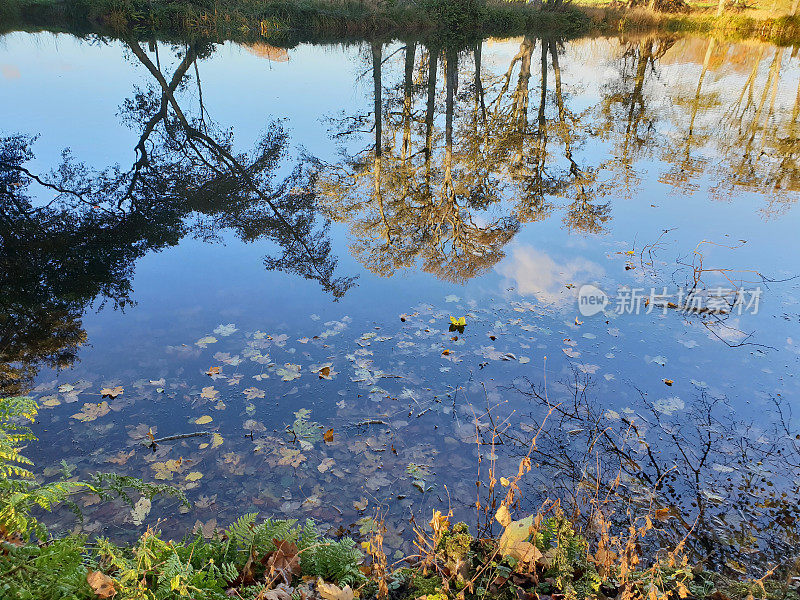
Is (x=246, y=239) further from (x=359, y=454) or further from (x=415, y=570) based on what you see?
(x=415, y=570)

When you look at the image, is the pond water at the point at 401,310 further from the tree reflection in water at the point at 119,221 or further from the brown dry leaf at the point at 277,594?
the brown dry leaf at the point at 277,594

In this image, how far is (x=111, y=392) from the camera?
4.64 metres

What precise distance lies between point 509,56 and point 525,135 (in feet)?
51.9

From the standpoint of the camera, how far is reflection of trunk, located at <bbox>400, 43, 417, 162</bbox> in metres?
12.0

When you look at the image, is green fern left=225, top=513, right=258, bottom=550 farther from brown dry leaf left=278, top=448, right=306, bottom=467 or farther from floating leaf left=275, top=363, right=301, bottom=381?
floating leaf left=275, top=363, right=301, bottom=381

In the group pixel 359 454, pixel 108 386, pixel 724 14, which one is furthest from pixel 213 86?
pixel 724 14

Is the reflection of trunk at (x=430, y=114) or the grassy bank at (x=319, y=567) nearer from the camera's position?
the grassy bank at (x=319, y=567)

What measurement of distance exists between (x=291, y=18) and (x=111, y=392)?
23846 mm

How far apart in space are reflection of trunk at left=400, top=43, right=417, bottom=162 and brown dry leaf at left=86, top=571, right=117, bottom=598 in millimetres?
10290

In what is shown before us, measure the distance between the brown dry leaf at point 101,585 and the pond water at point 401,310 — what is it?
1.32 meters

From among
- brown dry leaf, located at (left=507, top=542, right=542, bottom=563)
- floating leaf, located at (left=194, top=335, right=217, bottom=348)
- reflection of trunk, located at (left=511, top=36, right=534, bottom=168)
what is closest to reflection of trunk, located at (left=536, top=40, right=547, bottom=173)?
reflection of trunk, located at (left=511, top=36, right=534, bottom=168)

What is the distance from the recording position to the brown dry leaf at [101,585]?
6.72ft


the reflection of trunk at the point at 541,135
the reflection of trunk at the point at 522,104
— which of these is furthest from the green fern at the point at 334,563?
the reflection of trunk at the point at 522,104

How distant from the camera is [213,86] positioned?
16750 mm
